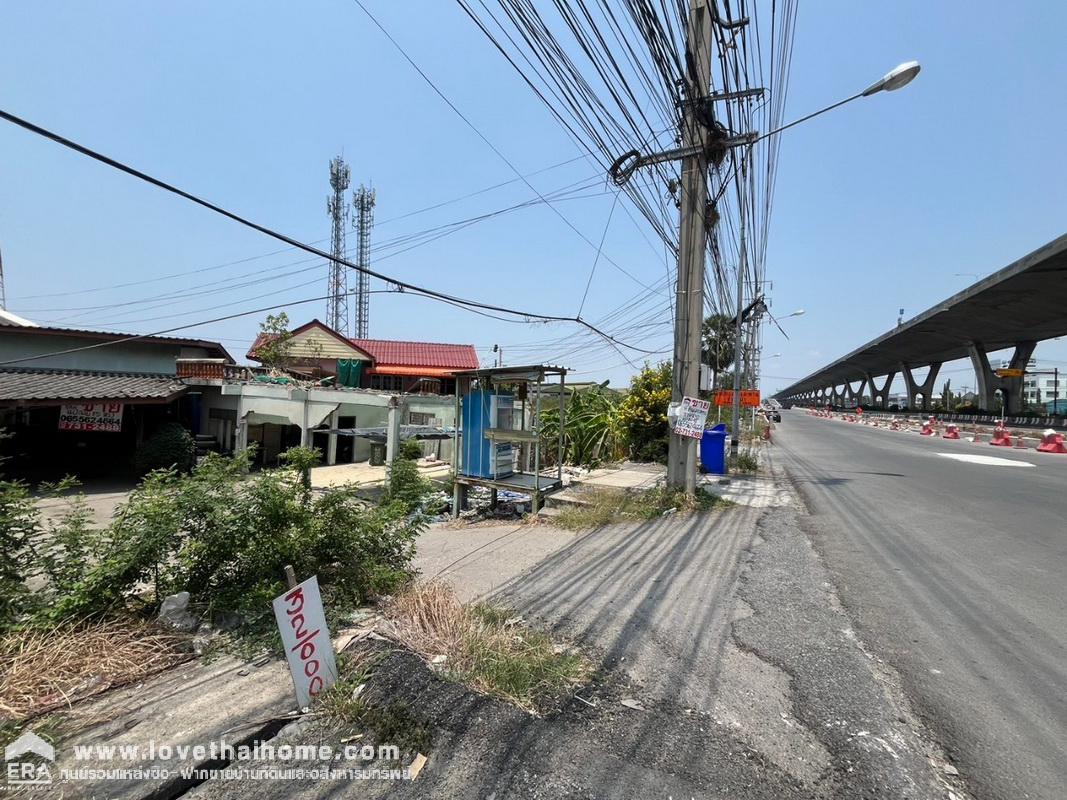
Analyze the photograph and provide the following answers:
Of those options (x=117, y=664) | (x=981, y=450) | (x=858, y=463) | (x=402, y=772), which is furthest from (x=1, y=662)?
(x=981, y=450)

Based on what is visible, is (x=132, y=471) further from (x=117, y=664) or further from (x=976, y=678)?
(x=976, y=678)

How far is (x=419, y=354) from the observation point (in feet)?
109

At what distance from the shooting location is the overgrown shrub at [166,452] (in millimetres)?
15766

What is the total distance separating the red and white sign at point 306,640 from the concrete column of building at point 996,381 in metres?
60.0

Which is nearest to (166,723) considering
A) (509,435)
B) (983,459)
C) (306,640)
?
(306,640)

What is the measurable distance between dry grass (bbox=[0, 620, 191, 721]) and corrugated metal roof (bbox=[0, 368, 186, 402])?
45.9 ft

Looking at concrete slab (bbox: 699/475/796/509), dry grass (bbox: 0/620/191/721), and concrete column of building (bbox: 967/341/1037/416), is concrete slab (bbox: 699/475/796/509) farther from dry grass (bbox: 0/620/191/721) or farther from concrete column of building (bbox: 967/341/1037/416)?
concrete column of building (bbox: 967/341/1037/416)

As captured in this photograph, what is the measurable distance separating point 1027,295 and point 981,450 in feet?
62.7

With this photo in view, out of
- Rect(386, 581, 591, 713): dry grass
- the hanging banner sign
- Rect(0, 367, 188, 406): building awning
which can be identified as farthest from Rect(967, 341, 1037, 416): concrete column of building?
Rect(0, 367, 188, 406): building awning

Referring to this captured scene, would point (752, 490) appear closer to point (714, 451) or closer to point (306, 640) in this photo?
point (714, 451)

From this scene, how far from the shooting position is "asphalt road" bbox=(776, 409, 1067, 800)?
2.47 meters

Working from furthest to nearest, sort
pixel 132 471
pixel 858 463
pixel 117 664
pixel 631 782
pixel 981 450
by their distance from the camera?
1. pixel 981 450
2. pixel 132 471
3. pixel 858 463
4. pixel 117 664
5. pixel 631 782

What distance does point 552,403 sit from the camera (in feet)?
59.5

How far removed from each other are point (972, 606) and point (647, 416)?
9755 mm
